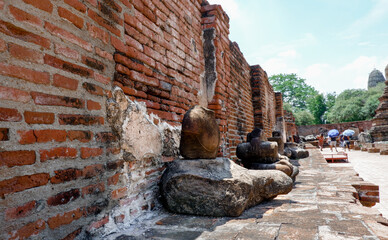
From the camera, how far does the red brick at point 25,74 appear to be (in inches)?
47.6

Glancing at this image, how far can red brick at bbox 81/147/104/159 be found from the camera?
1.62 meters

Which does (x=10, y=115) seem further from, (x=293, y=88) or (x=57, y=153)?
(x=293, y=88)

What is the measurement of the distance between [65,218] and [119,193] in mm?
491

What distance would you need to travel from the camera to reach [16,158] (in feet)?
4.02

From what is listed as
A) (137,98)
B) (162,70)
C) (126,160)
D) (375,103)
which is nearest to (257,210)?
(126,160)

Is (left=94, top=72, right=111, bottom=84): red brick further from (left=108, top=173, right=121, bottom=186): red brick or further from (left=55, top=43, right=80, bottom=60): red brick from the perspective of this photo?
A: (left=108, top=173, right=121, bottom=186): red brick

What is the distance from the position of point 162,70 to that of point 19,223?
1.82 meters

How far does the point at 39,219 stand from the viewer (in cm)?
131

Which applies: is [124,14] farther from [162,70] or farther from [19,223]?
[19,223]

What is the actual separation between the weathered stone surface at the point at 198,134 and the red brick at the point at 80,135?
1.02m

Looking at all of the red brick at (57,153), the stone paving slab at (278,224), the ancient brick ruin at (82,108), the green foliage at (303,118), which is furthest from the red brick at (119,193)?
the green foliage at (303,118)

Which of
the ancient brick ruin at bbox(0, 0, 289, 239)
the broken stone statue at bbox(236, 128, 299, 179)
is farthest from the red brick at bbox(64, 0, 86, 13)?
the broken stone statue at bbox(236, 128, 299, 179)

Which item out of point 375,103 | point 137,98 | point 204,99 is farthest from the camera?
point 375,103

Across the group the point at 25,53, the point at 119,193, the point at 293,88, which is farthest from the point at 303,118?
the point at 25,53
